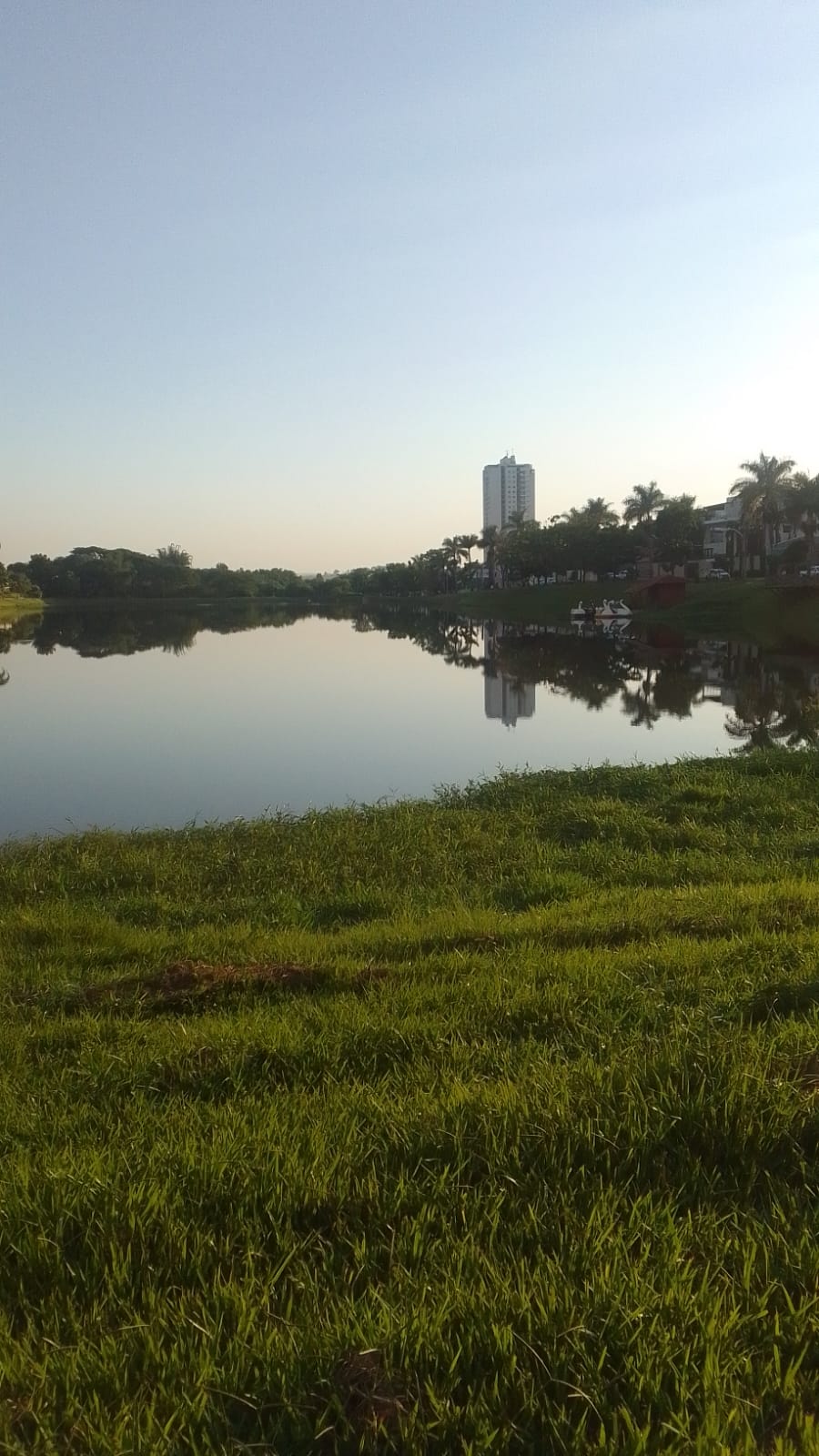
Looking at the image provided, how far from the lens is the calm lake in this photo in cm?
1490

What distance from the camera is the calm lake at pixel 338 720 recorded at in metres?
14.9

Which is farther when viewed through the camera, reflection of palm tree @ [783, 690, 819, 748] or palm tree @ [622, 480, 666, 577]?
palm tree @ [622, 480, 666, 577]

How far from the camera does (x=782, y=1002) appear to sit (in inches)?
163

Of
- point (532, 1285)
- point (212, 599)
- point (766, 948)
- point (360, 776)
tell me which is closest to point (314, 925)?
point (766, 948)

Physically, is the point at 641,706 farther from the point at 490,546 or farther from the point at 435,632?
the point at 490,546

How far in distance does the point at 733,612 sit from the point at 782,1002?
55.4 metres

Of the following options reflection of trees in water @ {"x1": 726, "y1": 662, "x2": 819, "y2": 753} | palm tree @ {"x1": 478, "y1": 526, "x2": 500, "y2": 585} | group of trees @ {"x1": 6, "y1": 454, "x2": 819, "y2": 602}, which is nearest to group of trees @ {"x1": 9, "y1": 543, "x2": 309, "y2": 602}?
group of trees @ {"x1": 6, "y1": 454, "x2": 819, "y2": 602}

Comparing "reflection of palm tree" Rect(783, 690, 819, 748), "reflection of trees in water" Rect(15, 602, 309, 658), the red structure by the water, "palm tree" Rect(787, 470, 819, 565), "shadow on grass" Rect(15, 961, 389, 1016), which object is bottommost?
"shadow on grass" Rect(15, 961, 389, 1016)

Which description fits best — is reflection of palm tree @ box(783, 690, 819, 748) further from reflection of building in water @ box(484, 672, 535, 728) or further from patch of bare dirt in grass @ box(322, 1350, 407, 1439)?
patch of bare dirt in grass @ box(322, 1350, 407, 1439)

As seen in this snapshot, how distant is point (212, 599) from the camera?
14212cm

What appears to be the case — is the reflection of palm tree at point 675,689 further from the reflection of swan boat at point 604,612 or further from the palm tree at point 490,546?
the palm tree at point 490,546

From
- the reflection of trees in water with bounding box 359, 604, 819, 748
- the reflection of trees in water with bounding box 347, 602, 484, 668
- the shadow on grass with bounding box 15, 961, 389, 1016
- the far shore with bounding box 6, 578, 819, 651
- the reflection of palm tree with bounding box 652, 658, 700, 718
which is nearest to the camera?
the shadow on grass with bounding box 15, 961, 389, 1016

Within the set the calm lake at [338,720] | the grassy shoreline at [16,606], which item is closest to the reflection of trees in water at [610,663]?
the calm lake at [338,720]

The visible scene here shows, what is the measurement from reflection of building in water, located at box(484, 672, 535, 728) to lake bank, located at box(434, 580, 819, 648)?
16.1 meters
